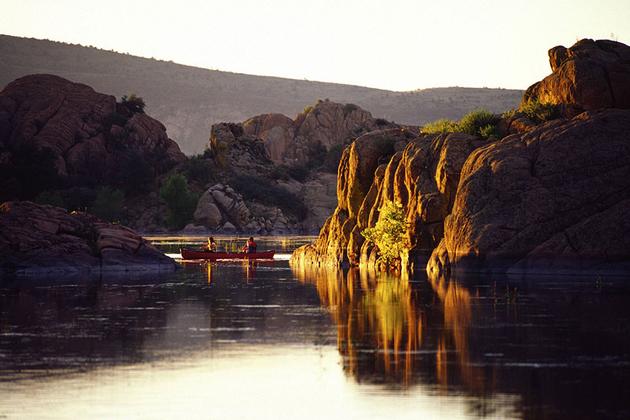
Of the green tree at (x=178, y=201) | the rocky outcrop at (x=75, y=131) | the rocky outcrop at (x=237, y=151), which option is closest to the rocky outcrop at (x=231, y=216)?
the green tree at (x=178, y=201)

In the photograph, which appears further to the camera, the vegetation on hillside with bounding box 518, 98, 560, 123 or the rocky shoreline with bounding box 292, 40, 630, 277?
the vegetation on hillside with bounding box 518, 98, 560, 123

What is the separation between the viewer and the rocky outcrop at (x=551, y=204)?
51.6m

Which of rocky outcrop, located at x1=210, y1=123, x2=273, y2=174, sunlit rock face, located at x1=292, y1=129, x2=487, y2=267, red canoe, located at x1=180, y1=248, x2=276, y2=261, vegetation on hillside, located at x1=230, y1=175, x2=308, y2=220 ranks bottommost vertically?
red canoe, located at x1=180, y1=248, x2=276, y2=261

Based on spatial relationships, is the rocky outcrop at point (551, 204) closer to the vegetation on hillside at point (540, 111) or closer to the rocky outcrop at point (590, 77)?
the rocky outcrop at point (590, 77)

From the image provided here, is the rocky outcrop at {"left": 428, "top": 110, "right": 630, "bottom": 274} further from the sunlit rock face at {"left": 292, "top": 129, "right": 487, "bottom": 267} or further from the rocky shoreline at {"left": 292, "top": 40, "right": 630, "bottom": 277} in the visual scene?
the sunlit rock face at {"left": 292, "top": 129, "right": 487, "bottom": 267}

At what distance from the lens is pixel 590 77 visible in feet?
198

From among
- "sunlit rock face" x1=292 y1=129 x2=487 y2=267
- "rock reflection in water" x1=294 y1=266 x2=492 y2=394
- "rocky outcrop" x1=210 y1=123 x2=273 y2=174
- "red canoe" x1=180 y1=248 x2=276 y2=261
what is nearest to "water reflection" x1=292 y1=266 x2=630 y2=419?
"rock reflection in water" x1=294 y1=266 x2=492 y2=394

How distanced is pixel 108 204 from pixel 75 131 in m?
18.4

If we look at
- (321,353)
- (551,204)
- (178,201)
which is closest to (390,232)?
(551,204)

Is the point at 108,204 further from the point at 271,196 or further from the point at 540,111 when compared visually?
the point at 540,111

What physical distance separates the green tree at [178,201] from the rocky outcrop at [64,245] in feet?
297

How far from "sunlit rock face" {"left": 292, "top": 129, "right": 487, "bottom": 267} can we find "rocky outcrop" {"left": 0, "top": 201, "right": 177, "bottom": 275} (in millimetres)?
11222

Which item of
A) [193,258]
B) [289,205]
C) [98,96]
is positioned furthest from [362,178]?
[98,96]

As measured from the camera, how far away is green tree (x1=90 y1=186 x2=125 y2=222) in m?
156
